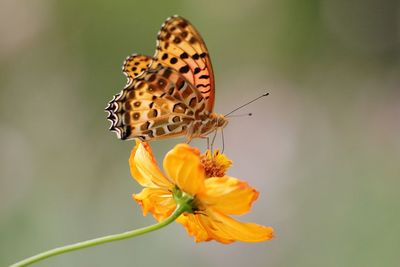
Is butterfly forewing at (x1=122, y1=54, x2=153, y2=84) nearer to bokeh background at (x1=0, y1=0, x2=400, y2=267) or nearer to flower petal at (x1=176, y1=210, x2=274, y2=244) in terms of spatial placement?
flower petal at (x1=176, y1=210, x2=274, y2=244)

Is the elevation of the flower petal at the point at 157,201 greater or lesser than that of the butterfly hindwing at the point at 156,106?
lesser

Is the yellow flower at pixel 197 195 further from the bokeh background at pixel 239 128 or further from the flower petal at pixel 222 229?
the bokeh background at pixel 239 128

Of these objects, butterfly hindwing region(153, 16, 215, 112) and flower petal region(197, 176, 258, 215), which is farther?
butterfly hindwing region(153, 16, 215, 112)

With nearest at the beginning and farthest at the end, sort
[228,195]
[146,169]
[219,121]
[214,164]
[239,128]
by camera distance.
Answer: [228,195]
[146,169]
[214,164]
[219,121]
[239,128]

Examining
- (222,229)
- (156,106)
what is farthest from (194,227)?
(156,106)

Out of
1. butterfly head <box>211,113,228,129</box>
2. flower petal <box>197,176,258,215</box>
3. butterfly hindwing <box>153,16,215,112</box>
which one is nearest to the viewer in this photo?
flower petal <box>197,176,258,215</box>

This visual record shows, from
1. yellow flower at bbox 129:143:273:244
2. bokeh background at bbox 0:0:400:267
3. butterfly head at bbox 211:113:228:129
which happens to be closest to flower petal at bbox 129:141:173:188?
yellow flower at bbox 129:143:273:244

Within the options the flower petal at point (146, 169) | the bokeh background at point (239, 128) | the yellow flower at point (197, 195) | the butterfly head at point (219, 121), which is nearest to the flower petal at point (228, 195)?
the yellow flower at point (197, 195)

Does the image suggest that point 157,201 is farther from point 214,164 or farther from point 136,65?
point 136,65
